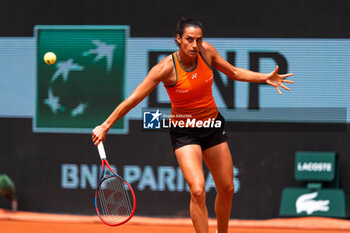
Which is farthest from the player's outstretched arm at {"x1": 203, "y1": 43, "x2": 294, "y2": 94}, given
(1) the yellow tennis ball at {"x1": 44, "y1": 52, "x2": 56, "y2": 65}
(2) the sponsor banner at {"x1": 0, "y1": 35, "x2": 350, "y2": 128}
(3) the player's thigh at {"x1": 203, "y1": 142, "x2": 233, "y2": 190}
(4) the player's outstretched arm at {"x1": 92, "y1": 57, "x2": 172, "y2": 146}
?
(1) the yellow tennis ball at {"x1": 44, "y1": 52, "x2": 56, "y2": 65}

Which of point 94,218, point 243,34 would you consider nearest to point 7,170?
point 94,218

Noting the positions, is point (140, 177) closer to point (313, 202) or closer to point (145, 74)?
Answer: point (145, 74)

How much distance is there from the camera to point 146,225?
21.0ft

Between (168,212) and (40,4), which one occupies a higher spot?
(40,4)

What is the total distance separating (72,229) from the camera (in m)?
6.17

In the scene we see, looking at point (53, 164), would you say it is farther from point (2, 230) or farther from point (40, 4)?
point (40, 4)

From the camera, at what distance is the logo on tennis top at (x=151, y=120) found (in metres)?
6.49

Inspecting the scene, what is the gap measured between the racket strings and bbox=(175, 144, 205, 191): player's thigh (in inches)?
25.1

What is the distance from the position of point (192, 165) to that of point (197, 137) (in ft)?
0.89

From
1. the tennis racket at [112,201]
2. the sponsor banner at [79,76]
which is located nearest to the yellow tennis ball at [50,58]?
the sponsor banner at [79,76]

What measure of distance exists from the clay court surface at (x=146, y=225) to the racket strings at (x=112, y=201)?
4.41 feet

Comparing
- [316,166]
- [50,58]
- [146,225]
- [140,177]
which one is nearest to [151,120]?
[140,177]

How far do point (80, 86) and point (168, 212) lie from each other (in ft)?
5.65

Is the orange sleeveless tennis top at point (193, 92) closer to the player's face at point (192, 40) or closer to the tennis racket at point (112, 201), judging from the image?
the player's face at point (192, 40)
